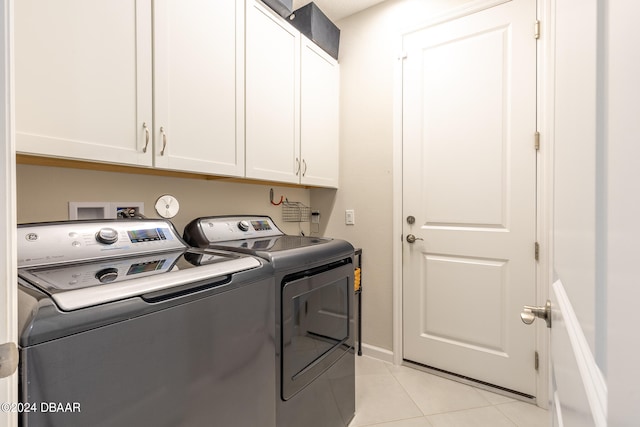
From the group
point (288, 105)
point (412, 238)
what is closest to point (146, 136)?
point (288, 105)

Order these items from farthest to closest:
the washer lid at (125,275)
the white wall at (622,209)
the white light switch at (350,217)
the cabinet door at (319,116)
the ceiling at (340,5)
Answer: the white light switch at (350,217)
the ceiling at (340,5)
the cabinet door at (319,116)
the washer lid at (125,275)
the white wall at (622,209)

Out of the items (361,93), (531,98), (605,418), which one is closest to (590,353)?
(605,418)

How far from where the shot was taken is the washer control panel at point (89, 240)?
35.9 inches

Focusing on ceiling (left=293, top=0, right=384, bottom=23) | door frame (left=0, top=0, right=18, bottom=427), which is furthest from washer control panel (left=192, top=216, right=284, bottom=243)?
ceiling (left=293, top=0, right=384, bottom=23)

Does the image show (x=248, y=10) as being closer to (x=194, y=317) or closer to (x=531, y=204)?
(x=194, y=317)

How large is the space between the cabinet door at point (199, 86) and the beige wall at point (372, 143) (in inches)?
42.3

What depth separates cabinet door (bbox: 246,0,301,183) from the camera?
161 cm


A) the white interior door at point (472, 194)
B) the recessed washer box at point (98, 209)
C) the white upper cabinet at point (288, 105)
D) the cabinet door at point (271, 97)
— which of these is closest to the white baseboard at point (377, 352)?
the white interior door at point (472, 194)

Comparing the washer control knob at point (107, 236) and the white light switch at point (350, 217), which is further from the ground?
the white light switch at point (350, 217)

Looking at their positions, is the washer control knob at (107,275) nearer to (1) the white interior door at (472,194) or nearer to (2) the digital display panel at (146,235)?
(2) the digital display panel at (146,235)

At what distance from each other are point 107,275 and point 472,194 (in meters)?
1.98

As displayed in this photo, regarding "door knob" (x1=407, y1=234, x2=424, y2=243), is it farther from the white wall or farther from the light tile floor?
the white wall

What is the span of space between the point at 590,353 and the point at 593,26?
40 centimetres

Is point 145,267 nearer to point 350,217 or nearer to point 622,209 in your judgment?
point 622,209
